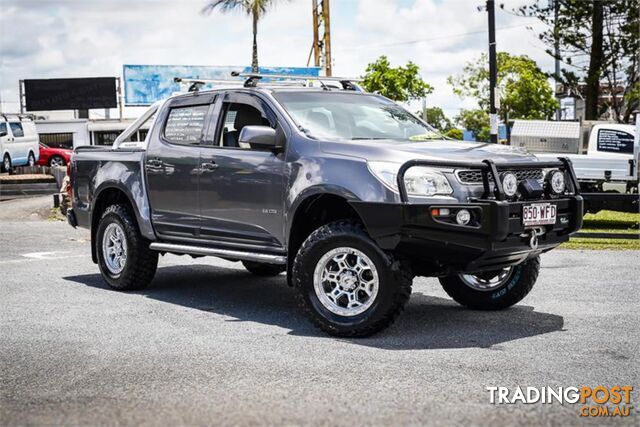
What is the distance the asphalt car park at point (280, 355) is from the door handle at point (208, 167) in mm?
1222

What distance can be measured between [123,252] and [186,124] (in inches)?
60.5

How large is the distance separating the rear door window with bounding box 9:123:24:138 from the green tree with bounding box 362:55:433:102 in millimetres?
32533

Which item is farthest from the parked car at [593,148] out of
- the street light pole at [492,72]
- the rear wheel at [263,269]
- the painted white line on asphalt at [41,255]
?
the painted white line on asphalt at [41,255]

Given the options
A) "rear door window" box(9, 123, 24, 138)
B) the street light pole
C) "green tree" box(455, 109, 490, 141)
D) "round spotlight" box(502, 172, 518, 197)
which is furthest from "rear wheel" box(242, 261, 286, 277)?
"green tree" box(455, 109, 490, 141)

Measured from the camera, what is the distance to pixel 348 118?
785cm

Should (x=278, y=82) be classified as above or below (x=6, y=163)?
above

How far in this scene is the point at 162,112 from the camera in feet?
29.8

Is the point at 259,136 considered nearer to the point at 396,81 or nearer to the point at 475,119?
the point at 396,81

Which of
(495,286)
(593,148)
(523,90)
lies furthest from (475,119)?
(495,286)

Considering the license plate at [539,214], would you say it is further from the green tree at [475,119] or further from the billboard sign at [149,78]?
the green tree at [475,119]

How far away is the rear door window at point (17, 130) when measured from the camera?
31.0 metres

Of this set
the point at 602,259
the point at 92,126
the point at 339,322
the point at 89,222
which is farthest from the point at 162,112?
the point at 92,126

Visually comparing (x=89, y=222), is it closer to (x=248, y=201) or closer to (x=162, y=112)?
(x=162, y=112)

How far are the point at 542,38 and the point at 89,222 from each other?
29.7 meters
